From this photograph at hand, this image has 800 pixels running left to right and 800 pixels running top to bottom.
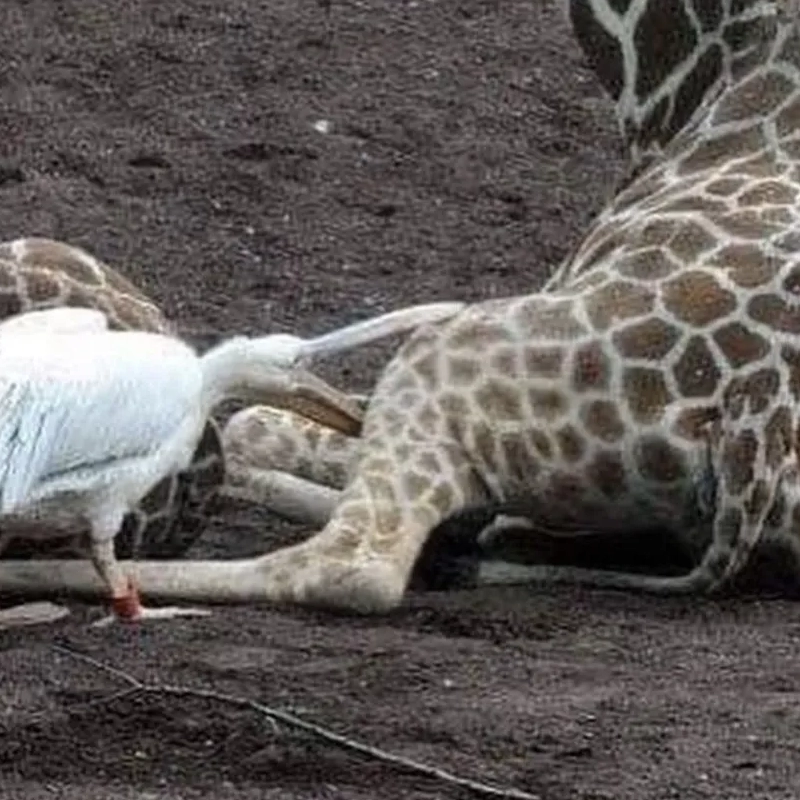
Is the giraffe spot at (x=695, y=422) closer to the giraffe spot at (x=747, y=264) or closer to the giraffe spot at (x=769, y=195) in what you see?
the giraffe spot at (x=747, y=264)

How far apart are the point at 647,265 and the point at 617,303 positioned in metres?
0.12

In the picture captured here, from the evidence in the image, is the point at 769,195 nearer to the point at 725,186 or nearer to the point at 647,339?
the point at 725,186

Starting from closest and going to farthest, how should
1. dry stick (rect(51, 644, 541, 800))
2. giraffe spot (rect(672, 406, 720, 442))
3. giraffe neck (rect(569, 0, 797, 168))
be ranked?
dry stick (rect(51, 644, 541, 800)), giraffe spot (rect(672, 406, 720, 442)), giraffe neck (rect(569, 0, 797, 168))

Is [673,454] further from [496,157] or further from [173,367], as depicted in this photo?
[496,157]

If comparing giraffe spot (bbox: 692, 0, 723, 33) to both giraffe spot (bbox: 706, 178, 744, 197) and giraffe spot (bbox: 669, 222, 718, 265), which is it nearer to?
giraffe spot (bbox: 706, 178, 744, 197)

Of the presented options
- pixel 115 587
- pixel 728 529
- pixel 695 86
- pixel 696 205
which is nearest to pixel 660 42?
pixel 695 86

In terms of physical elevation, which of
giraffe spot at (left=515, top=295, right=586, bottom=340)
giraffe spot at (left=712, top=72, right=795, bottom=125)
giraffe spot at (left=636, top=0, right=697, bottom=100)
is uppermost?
giraffe spot at (left=636, top=0, right=697, bottom=100)

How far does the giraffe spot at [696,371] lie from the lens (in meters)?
7.22

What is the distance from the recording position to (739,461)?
7090 millimetres

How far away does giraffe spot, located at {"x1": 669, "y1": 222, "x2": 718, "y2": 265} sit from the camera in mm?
7457

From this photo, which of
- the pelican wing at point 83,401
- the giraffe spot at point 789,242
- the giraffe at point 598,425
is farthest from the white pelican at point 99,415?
the giraffe spot at point 789,242

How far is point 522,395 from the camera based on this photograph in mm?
7355

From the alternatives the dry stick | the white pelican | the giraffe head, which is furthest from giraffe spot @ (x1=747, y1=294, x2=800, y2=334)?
the dry stick

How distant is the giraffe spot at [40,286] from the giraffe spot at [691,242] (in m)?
1.17
